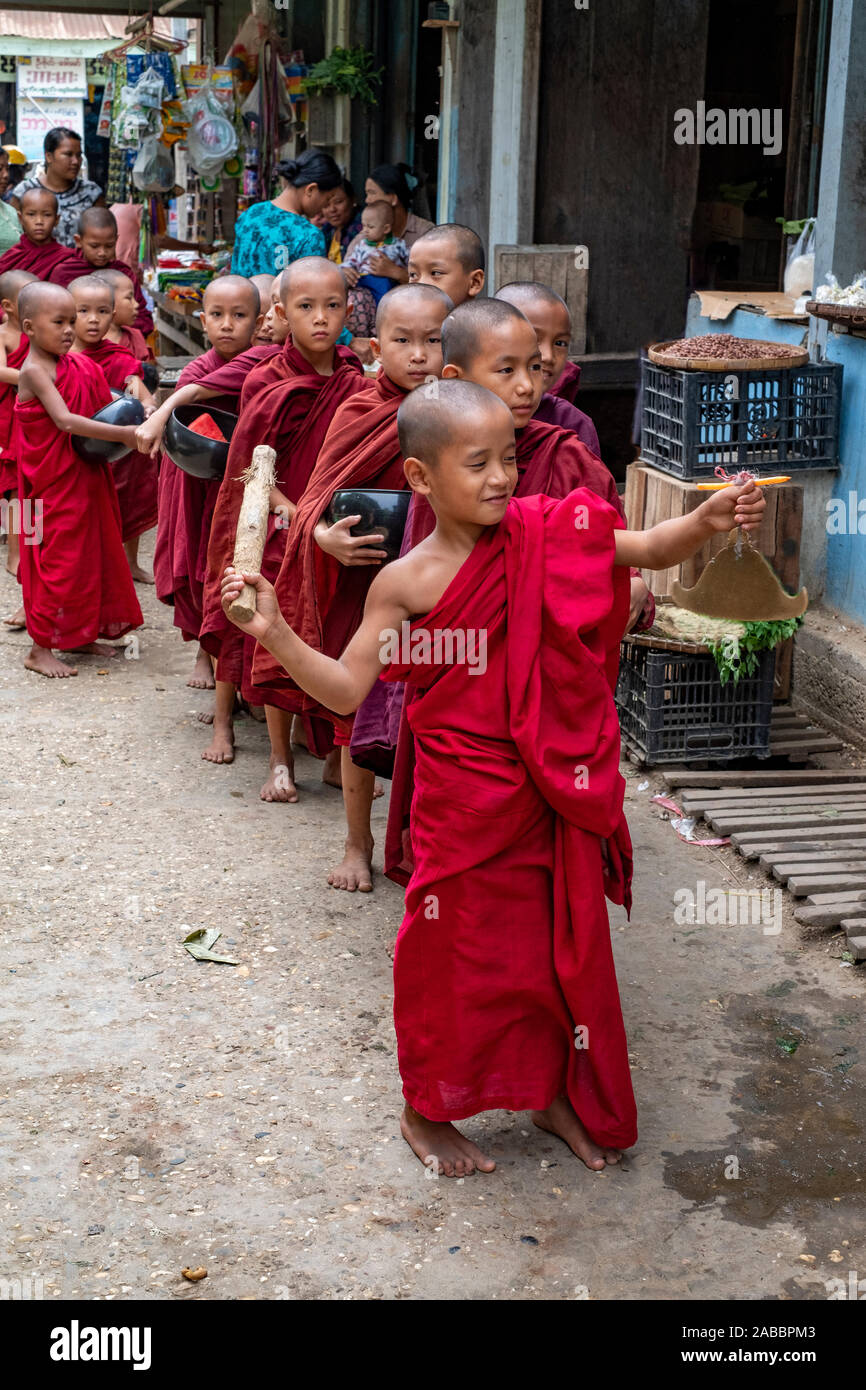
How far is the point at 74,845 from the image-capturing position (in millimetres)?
4844

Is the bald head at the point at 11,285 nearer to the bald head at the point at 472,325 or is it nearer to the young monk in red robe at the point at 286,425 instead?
the young monk in red robe at the point at 286,425

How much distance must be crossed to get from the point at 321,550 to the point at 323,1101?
5.33 feet

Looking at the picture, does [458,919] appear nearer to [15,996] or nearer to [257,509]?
[257,509]

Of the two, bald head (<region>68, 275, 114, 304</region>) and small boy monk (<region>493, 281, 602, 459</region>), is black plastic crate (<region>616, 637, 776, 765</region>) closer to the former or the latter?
small boy monk (<region>493, 281, 602, 459</region>)

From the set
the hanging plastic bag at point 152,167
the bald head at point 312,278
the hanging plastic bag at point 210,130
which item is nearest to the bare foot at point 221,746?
the bald head at point 312,278

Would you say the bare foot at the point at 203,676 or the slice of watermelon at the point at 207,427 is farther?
the bare foot at the point at 203,676

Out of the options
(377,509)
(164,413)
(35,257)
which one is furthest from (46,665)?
(377,509)

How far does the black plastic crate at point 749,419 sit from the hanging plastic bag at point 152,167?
691 centimetres

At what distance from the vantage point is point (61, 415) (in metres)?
6.46

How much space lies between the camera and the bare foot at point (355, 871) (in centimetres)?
455

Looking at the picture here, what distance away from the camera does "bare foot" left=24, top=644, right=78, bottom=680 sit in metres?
6.63

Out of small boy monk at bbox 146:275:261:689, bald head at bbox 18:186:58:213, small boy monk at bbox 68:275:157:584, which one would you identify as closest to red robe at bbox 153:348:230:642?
small boy monk at bbox 146:275:261:689

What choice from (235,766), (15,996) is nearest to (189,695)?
(235,766)

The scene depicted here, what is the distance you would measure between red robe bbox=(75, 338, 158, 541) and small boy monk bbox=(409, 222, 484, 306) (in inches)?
113
